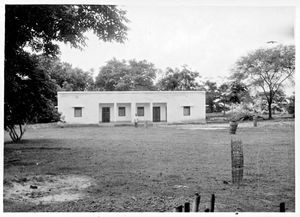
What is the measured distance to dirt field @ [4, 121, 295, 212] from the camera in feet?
18.0

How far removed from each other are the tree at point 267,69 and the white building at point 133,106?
284 cm

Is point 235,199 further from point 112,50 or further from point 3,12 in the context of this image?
point 3,12

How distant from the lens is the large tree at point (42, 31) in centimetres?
700

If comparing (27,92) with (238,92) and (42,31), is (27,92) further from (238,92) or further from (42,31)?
(238,92)

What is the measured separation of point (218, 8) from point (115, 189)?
387 cm

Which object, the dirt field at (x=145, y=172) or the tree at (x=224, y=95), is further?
the tree at (x=224, y=95)

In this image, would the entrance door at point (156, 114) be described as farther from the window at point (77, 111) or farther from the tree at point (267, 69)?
the tree at point (267, 69)

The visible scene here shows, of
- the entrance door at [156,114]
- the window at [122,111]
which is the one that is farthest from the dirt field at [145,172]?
the entrance door at [156,114]

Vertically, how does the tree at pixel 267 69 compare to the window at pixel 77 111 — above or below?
above

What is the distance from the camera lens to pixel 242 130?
1100cm

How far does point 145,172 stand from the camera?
278 inches

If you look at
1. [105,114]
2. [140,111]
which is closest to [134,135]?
[140,111]

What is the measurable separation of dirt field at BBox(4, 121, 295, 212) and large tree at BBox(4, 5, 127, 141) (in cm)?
200

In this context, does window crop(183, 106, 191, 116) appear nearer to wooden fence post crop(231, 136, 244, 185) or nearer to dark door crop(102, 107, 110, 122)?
dark door crop(102, 107, 110, 122)
